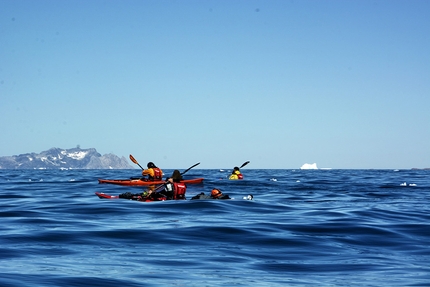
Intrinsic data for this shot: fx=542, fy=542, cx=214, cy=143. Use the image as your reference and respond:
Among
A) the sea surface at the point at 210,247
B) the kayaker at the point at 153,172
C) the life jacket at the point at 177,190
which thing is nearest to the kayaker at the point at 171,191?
the life jacket at the point at 177,190

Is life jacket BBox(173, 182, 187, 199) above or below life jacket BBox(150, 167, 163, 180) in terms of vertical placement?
below

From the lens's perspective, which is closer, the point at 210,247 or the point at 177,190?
the point at 210,247

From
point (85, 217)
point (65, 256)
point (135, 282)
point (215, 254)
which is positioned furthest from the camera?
point (85, 217)

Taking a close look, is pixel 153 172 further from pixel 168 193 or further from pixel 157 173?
pixel 168 193

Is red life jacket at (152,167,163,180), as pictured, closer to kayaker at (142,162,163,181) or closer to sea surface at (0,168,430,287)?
kayaker at (142,162,163,181)

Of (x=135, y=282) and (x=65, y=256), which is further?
(x=65, y=256)

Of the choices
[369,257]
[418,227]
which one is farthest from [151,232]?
[418,227]

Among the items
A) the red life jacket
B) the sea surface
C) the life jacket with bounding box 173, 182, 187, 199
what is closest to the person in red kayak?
the life jacket with bounding box 173, 182, 187, 199

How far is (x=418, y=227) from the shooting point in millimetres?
18844

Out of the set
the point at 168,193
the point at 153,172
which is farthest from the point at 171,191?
the point at 153,172

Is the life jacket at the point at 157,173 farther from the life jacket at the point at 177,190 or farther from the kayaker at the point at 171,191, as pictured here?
the life jacket at the point at 177,190

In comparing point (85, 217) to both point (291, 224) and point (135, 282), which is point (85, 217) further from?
point (135, 282)

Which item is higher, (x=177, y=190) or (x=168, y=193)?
(x=177, y=190)

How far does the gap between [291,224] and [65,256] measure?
896 cm
